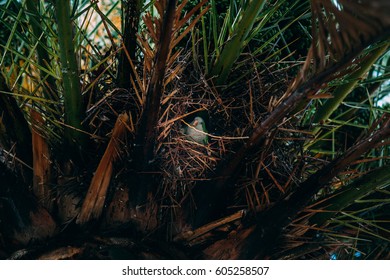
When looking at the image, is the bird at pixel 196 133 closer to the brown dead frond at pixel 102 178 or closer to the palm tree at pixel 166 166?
the palm tree at pixel 166 166

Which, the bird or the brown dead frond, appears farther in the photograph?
the bird

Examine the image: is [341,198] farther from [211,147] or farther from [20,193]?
[20,193]

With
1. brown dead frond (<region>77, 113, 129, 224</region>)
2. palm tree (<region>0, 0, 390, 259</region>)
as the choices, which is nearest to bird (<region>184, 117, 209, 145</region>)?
palm tree (<region>0, 0, 390, 259</region>)

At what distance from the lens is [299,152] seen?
2.07 metres

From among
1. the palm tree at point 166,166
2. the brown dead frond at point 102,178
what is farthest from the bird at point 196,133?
the brown dead frond at point 102,178

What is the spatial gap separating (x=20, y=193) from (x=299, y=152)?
2.99 ft

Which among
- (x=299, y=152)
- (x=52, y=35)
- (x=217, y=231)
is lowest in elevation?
(x=217, y=231)

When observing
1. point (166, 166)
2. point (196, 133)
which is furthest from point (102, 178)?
point (196, 133)

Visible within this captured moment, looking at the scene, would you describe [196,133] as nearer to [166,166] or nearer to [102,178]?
[166,166]

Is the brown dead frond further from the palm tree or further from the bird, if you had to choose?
the bird

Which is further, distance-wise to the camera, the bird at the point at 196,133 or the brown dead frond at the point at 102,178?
the bird at the point at 196,133
